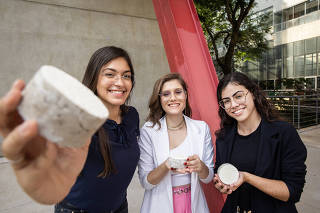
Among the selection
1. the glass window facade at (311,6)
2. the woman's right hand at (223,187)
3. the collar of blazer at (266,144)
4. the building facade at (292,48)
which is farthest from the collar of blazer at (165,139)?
the glass window facade at (311,6)

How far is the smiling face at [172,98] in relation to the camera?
6.08ft

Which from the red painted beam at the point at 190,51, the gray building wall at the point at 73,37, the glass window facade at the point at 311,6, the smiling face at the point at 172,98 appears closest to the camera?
the smiling face at the point at 172,98

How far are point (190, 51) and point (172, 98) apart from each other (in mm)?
1216

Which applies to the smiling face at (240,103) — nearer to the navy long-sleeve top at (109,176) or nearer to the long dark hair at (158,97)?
the long dark hair at (158,97)

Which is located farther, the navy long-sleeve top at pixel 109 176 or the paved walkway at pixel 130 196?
the paved walkway at pixel 130 196

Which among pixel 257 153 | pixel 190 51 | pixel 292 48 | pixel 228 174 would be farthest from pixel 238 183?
pixel 292 48

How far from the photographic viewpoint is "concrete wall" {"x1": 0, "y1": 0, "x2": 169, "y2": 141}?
5.04m

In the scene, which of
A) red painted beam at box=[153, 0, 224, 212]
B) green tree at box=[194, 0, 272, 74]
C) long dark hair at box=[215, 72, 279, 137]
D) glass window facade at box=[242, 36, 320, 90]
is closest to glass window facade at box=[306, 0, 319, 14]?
glass window facade at box=[242, 36, 320, 90]

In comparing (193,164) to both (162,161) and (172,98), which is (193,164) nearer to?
(162,161)

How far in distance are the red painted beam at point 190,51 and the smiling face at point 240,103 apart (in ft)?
2.73

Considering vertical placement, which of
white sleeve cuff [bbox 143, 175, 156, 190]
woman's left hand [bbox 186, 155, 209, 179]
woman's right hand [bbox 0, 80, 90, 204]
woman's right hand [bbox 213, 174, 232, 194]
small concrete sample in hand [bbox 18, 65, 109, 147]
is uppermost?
small concrete sample in hand [bbox 18, 65, 109, 147]

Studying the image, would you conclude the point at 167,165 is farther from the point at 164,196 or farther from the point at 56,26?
the point at 56,26

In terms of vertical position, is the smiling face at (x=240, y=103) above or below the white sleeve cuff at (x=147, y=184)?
above

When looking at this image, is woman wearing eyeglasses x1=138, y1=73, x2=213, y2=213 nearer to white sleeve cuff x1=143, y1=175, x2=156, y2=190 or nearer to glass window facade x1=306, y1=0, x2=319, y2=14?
white sleeve cuff x1=143, y1=175, x2=156, y2=190
